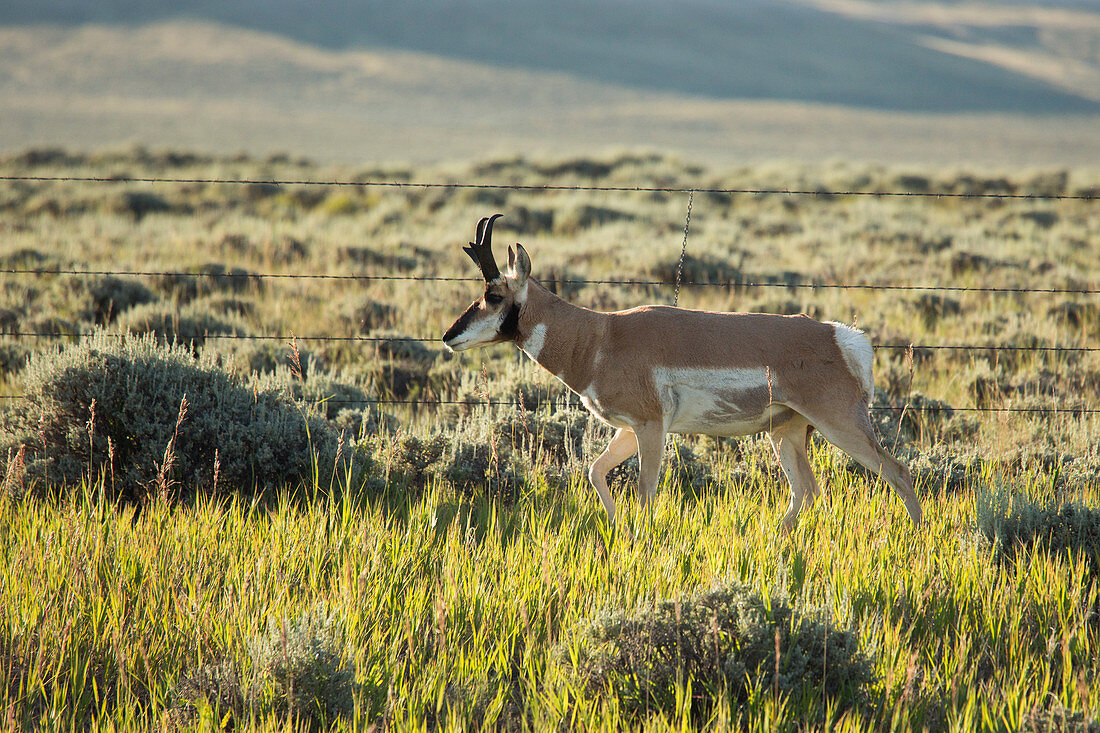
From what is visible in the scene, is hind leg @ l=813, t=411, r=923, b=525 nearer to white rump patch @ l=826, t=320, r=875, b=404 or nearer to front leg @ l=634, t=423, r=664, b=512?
white rump patch @ l=826, t=320, r=875, b=404

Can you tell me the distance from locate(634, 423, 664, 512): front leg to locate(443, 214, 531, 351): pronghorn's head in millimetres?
967

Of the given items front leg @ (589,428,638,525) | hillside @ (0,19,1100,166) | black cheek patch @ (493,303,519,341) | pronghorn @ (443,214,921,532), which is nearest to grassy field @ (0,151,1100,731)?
front leg @ (589,428,638,525)

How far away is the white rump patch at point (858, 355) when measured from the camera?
17.5 feet

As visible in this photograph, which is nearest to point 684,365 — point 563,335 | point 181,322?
point 563,335

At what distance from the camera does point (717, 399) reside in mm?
5395

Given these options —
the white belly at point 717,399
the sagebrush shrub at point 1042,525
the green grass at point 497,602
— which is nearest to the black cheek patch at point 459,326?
the green grass at point 497,602

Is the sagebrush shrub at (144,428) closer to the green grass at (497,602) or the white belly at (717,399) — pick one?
the green grass at (497,602)

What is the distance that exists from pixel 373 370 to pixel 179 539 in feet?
15.2

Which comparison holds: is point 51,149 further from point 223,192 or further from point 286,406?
point 286,406

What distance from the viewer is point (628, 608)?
3902 mm

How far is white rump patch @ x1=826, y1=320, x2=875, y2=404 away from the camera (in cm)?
535

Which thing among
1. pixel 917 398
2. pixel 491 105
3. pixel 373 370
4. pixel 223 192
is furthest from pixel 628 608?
pixel 491 105

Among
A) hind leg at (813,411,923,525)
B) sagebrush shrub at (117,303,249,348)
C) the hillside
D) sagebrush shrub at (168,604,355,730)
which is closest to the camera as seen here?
sagebrush shrub at (168,604,355,730)

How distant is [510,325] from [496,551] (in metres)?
1.50
